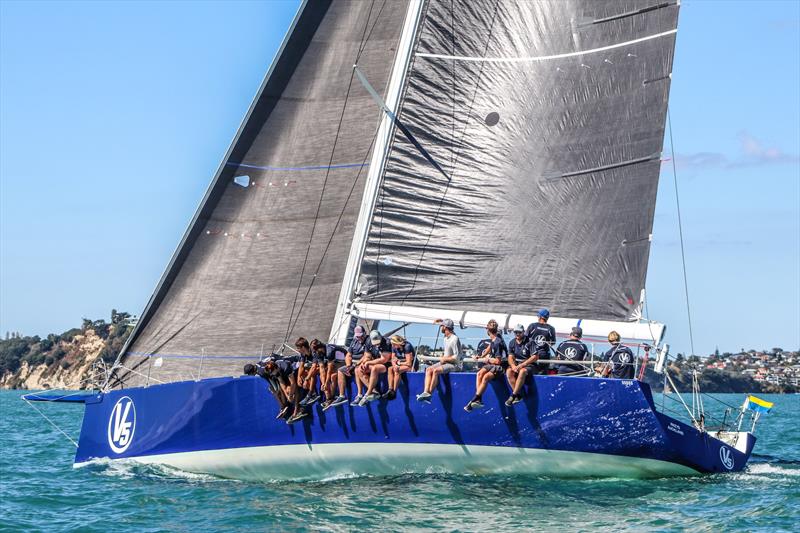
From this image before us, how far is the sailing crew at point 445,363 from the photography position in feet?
44.3

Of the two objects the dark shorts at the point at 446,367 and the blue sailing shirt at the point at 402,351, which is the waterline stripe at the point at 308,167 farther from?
the dark shorts at the point at 446,367

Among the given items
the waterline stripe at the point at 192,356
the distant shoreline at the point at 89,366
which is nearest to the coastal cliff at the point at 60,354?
the distant shoreline at the point at 89,366

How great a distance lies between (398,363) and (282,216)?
3893mm

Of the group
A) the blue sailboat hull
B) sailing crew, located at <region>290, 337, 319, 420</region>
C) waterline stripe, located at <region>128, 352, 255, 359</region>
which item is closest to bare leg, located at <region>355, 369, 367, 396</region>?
the blue sailboat hull

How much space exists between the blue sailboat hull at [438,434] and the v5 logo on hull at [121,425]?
0.35 meters

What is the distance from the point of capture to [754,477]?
15.3 m

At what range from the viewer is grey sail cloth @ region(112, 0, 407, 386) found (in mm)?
16531

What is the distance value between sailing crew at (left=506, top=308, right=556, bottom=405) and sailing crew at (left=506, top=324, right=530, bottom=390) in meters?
0.04

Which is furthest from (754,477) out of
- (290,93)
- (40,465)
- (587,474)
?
(40,465)

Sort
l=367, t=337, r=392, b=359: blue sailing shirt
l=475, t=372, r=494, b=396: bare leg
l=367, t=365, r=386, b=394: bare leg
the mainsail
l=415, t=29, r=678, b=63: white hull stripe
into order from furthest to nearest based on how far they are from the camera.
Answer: l=415, t=29, r=678, b=63: white hull stripe < the mainsail < l=367, t=337, r=392, b=359: blue sailing shirt < l=367, t=365, r=386, b=394: bare leg < l=475, t=372, r=494, b=396: bare leg

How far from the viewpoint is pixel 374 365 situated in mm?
13797

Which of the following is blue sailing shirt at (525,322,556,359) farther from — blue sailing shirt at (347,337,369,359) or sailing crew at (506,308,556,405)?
blue sailing shirt at (347,337,369,359)

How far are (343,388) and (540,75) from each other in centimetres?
533

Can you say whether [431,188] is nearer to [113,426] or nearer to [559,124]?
[559,124]
